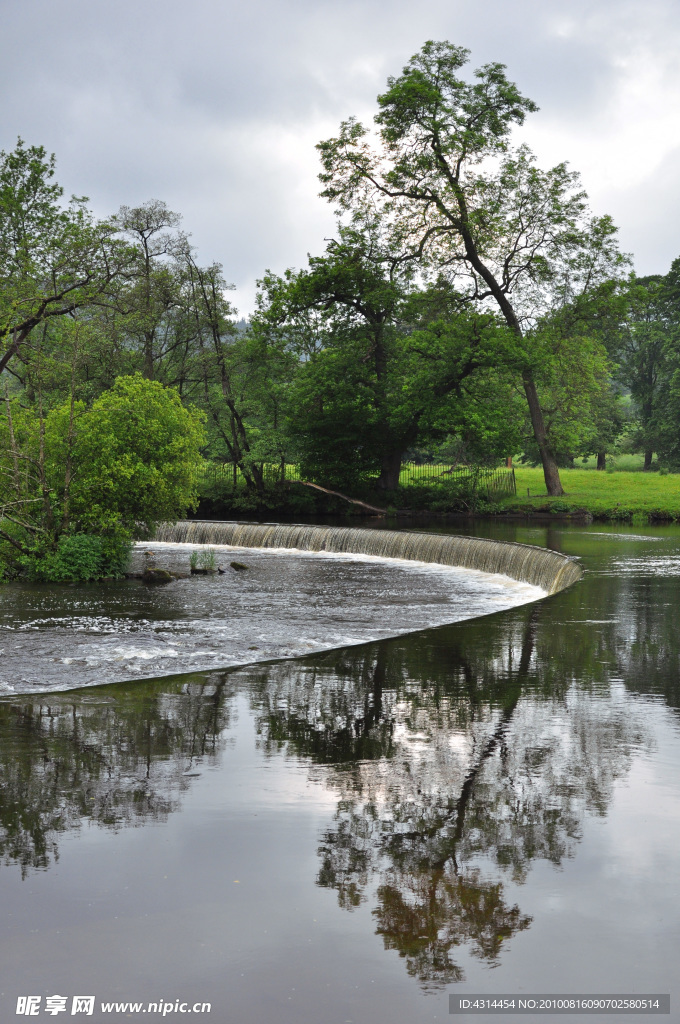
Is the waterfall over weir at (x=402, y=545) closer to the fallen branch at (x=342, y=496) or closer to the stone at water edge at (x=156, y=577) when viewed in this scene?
the stone at water edge at (x=156, y=577)

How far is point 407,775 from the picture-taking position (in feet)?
22.7

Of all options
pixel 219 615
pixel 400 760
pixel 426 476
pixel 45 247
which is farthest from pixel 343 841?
pixel 426 476

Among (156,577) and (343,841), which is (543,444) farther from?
(343,841)

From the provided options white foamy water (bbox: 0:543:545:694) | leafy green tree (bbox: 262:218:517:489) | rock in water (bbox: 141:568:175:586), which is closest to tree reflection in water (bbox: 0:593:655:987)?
white foamy water (bbox: 0:543:545:694)

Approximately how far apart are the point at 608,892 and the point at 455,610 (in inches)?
434

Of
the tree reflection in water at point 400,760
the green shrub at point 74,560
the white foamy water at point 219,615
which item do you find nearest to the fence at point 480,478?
the white foamy water at point 219,615

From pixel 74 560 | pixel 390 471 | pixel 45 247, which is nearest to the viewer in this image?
pixel 74 560

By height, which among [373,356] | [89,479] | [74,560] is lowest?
[74,560]

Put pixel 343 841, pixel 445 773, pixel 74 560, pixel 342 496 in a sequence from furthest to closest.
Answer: pixel 342 496
pixel 74 560
pixel 445 773
pixel 343 841

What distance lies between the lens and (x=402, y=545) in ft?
85.3

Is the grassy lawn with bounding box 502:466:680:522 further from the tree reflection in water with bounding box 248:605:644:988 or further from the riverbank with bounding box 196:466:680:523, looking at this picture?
the tree reflection in water with bounding box 248:605:644:988

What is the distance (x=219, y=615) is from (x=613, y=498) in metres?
25.1

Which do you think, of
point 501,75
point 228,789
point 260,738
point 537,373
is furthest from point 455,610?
point 501,75

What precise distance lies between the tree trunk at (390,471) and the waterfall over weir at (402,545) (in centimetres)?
1168
